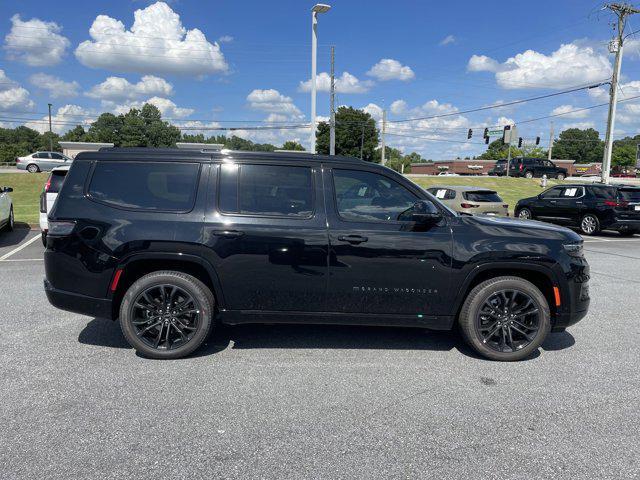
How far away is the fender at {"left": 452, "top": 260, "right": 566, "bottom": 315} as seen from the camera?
4102 mm

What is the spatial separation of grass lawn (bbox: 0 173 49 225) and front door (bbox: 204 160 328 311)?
12.5 metres

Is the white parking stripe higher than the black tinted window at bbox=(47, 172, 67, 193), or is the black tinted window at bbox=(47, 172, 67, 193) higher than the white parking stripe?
the black tinted window at bbox=(47, 172, 67, 193)

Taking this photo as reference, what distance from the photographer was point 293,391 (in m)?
3.56

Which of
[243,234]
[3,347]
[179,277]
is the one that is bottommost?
[3,347]

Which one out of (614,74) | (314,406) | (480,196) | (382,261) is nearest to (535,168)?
(614,74)

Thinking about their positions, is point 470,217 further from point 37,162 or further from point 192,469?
point 37,162

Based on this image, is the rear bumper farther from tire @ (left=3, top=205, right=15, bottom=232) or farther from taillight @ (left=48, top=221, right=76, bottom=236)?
tire @ (left=3, top=205, right=15, bottom=232)

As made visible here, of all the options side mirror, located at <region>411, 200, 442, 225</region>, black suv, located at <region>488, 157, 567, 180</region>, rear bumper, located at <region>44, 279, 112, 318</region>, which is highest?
black suv, located at <region>488, 157, 567, 180</region>

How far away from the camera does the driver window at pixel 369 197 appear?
13.6 feet

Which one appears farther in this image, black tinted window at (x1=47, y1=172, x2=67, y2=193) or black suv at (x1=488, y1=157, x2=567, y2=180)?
black suv at (x1=488, y1=157, x2=567, y2=180)

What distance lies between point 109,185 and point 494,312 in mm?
3618

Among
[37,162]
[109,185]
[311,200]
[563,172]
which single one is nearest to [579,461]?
[311,200]

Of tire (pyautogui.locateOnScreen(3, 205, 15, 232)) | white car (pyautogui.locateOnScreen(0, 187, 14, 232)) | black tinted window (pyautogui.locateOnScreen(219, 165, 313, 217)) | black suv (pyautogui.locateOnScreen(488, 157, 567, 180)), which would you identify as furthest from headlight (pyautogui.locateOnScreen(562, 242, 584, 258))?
black suv (pyautogui.locateOnScreen(488, 157, 567, 180))

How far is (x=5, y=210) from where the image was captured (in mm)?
11336
